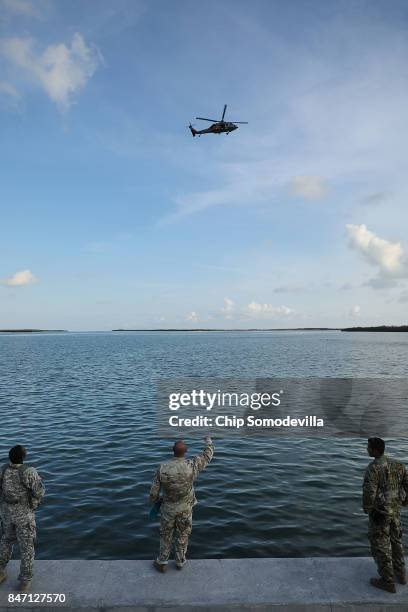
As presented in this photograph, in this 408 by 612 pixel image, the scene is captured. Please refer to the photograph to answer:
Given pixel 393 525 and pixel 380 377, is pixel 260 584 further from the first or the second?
pixel 380 377

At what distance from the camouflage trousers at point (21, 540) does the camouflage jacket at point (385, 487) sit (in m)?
5.41

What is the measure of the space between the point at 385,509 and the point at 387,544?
56cm

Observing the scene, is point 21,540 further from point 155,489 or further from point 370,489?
point 370,489

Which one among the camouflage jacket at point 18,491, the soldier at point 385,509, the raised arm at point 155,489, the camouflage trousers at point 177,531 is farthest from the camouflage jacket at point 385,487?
the camouflage jacket at point 18,491

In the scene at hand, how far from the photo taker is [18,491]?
6.85m

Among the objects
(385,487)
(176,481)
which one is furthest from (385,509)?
(176,481)

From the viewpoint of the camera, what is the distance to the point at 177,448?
7.41m

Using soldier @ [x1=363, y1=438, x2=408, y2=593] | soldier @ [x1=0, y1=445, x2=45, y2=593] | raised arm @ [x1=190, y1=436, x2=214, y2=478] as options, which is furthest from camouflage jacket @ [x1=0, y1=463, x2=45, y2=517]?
soldier @ [x1=363, y1=438, x2=408, y2=593]

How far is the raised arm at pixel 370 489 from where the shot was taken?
677 centimetres

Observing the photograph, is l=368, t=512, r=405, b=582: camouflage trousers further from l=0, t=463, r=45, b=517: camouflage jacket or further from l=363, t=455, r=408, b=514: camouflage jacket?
l=0, t=463, r=45, b=517: camouflage jacket

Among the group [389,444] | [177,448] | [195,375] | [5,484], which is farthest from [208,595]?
[195,375]

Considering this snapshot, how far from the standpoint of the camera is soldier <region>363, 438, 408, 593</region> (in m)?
6.73

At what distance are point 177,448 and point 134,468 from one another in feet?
34.1

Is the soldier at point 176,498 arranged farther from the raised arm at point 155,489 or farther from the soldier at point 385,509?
the soldier at point 385,509
